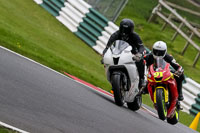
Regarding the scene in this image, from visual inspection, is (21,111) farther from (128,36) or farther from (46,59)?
(46,59)

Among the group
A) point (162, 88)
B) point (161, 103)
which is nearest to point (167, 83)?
point (162, 88)

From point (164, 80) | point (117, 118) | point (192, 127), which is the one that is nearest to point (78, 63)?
point (192, 127)

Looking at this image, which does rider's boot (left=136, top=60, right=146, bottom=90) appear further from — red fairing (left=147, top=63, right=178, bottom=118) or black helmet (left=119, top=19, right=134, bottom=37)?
black helmet (left=119, top=19, right=134, bottom=37)

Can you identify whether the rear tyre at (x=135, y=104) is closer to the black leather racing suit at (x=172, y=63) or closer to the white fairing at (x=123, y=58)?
the white fairing at (x=123, y=58)

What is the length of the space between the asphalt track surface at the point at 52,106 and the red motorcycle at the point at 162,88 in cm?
35

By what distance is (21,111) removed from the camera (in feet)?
21.8

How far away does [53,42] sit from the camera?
15.8 m

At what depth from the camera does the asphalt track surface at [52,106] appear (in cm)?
652

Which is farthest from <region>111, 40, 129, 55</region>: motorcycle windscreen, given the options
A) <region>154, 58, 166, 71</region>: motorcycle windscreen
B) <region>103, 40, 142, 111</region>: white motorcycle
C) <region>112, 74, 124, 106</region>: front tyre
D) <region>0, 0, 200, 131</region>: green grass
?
<region>0, 0, 200, 131</region>: green grass

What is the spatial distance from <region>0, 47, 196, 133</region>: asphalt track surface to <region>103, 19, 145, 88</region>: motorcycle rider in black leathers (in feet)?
3.01

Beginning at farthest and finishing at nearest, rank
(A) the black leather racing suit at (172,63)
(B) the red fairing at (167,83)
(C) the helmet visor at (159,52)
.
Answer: (A) the black leather racing suit at (172,63) → (C) the helmet visor at (159,52) → (B) the red fairing at (167,83)

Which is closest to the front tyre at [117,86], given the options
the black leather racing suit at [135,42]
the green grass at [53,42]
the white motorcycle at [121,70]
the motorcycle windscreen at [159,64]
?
the white motorcycle at [121,70]

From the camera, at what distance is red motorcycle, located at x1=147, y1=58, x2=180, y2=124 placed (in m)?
10.3

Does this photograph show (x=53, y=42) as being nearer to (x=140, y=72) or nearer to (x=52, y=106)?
(x=140, y=72)
